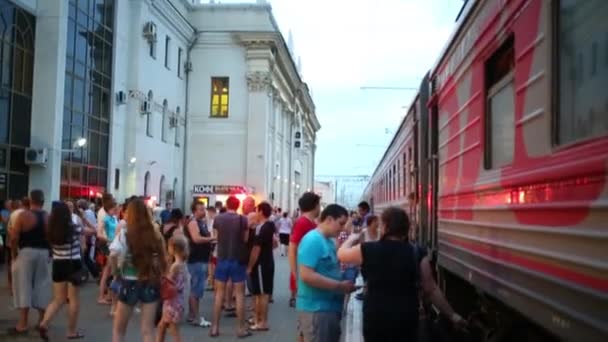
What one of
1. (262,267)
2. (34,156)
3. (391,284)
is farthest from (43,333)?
(34,156)

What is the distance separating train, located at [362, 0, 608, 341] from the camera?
329 centimetres

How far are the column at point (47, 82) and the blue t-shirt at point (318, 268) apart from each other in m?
18.1

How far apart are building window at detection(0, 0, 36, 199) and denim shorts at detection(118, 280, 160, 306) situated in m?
14.9

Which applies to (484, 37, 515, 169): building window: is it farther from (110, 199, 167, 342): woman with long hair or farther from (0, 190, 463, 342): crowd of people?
(110, 199, 167, 342): woman with long hair

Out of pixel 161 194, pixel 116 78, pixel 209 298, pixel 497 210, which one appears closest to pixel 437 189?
pixel 497 210

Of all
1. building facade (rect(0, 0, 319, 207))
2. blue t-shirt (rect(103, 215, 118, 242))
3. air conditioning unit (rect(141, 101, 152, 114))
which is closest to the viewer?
blue t-shirt (rect(103, 215, 118, 242))

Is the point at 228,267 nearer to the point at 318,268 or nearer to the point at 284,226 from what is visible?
the point at 318,268

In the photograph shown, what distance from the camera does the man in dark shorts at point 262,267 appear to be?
992cm


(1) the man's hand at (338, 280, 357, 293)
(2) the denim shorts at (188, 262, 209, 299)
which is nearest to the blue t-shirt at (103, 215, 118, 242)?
(2) the denim shorts at (188, 262, 209, 299)

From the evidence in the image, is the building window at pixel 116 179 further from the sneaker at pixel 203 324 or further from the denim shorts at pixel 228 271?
the denim shorts at pixel 228 271

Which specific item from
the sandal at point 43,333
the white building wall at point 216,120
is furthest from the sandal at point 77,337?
the white building wall at point 216,120

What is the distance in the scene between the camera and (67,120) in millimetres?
23562

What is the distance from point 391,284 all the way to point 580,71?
1873 millimetres

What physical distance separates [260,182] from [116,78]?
16422 mm
